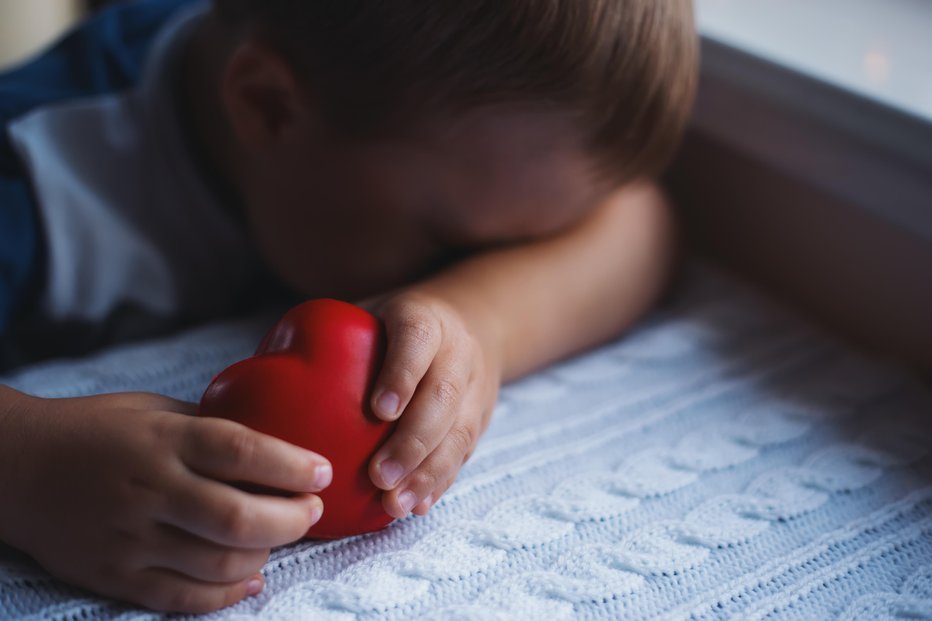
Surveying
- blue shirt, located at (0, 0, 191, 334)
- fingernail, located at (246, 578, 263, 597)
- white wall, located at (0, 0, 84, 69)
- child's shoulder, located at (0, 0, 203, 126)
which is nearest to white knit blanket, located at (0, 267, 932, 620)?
fingernail, located at (246, 578, 263, 597)

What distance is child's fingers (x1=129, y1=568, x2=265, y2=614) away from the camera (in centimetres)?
43

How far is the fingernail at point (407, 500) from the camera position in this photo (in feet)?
1.58

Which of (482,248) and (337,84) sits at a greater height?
(337,84)

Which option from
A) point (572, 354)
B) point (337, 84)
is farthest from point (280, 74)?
point (572, 354)

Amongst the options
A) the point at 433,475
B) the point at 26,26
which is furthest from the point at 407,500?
the point at 26,26

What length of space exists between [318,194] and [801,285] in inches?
19.6

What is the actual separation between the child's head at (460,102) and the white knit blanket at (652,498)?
5.9 inches

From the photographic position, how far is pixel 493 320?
66 cm

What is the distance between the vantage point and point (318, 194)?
2.35 ft

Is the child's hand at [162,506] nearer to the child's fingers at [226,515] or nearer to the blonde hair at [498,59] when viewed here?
the child's fingers at [226,515]

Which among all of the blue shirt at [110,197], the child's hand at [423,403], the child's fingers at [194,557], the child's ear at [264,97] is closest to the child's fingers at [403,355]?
the child's hand at [423,403]

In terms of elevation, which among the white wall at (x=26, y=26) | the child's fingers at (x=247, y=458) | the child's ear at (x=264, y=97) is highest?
the child's ear at (x=264, y=97)

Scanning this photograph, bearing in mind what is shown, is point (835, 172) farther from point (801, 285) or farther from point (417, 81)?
point (417, 81)

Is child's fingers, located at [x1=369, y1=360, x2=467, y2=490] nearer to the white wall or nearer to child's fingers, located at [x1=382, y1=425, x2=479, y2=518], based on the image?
child's fingers, located at [x1=382, y1=425, x2=479, y2=518]
